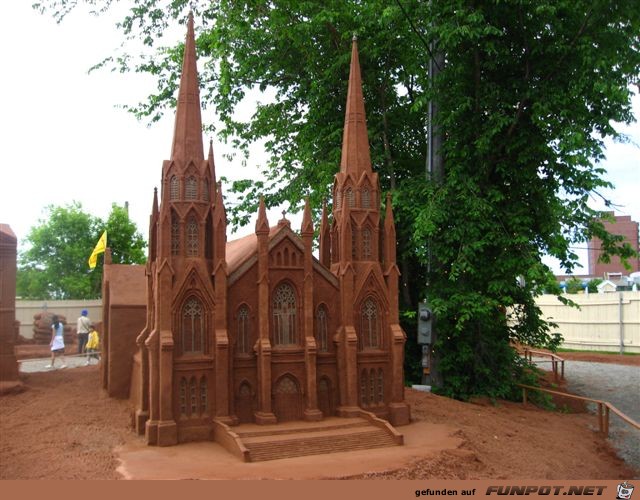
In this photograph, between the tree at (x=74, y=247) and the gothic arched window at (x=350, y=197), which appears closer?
the gothic arched window at (x=350, y=197)

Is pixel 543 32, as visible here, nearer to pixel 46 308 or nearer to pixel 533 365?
pixel 533 365

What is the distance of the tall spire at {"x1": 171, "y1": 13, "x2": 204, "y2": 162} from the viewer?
1636 centimetres

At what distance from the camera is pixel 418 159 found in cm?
2591

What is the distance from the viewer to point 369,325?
697 inches

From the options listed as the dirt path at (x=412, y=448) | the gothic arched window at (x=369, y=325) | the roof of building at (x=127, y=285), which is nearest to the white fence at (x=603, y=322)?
the dirt path at (x=412, y=448)

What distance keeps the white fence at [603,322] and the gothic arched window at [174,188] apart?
23.4 metres

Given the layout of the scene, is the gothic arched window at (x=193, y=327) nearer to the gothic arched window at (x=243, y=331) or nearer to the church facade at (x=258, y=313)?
the church facade at (x=258, y=313)

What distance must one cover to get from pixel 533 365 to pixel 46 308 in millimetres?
29738

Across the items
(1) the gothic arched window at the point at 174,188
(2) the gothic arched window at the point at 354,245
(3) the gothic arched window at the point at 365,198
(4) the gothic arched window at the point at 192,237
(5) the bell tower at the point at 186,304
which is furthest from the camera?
(3) the gothic arched window at the point at 365,198

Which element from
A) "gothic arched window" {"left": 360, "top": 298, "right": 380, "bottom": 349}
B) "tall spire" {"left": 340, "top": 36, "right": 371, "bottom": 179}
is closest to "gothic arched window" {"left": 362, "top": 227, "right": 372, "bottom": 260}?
"gothic arched window" {"left": 360, "top": 298, "right": 380, "bottom": 349}

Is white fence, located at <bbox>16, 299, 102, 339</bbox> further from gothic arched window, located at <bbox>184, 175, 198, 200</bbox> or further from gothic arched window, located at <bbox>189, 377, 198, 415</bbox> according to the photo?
gothic arched window, located at <bbox>189, 377, 198, 415</bbox>

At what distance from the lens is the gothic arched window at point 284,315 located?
16641 mm

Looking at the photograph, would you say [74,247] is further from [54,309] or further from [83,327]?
[83,327]

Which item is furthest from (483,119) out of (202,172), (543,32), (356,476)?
(356,476)
